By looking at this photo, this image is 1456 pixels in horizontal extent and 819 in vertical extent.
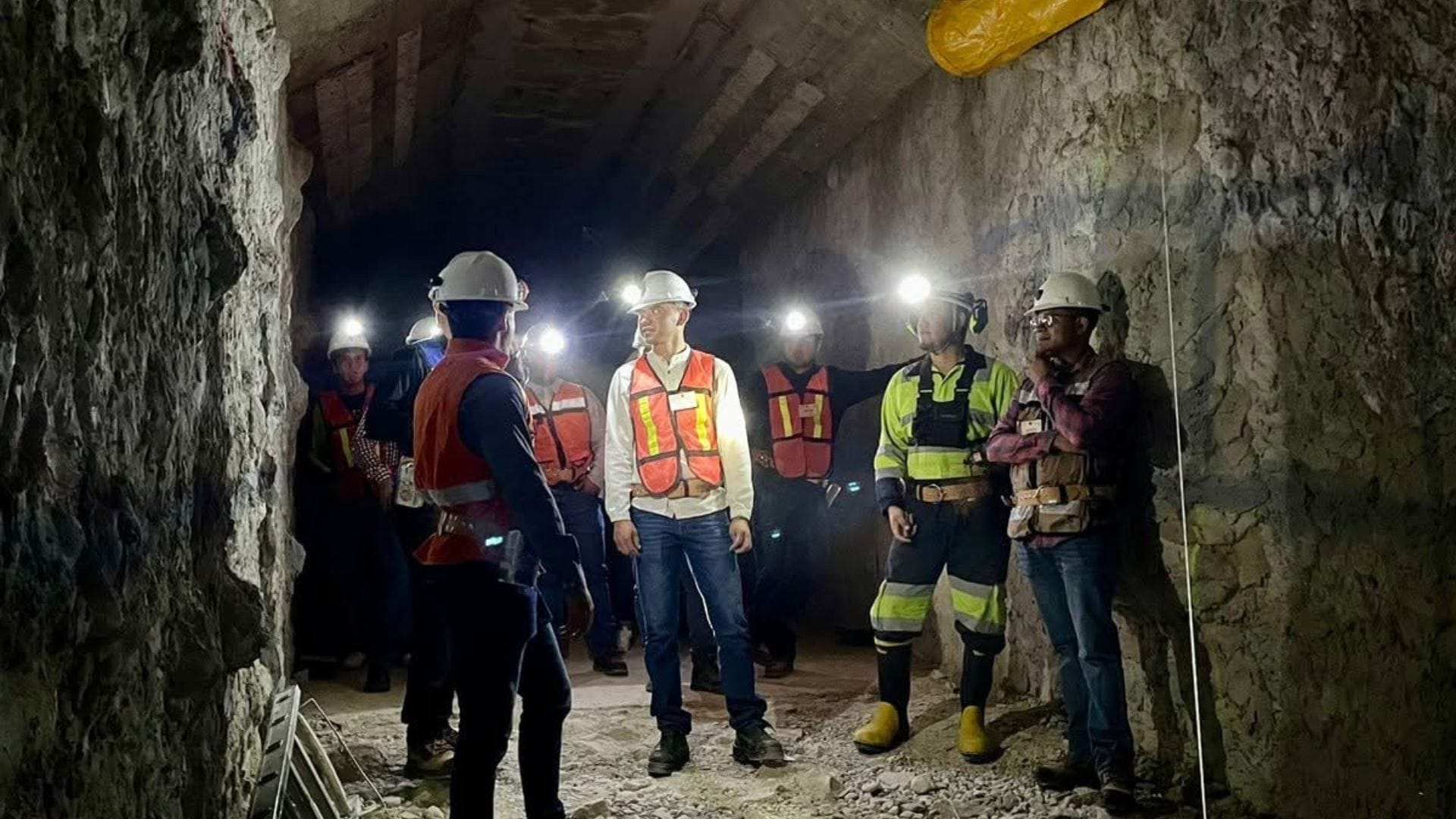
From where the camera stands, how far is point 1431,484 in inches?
131

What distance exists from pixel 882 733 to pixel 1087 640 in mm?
1119

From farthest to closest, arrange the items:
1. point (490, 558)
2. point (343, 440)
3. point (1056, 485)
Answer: point (343, 440)
point (1056, 485)
point (490, 558)

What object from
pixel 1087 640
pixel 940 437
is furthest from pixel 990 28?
pixel 1087 640

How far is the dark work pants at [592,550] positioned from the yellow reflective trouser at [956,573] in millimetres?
2110

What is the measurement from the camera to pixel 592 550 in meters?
6.25

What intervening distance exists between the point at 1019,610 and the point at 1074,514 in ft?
4.40

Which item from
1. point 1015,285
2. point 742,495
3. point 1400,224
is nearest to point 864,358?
point 1015,285

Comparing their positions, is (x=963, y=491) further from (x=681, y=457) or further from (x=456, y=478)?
(x=456, y=478)

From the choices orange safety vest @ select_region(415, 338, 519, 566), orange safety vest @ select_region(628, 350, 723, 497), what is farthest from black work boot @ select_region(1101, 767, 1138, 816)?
orange safety vest @ select_region(415, 338, 519, 566)

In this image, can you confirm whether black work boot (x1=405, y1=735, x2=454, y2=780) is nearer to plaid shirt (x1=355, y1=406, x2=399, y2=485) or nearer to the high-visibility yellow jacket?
plaid shirt (x1=355, y1=406, x2=399, y2=485)

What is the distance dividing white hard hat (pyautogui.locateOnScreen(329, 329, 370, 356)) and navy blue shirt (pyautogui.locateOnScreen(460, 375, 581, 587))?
3.53m

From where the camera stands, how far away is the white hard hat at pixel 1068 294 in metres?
4.05

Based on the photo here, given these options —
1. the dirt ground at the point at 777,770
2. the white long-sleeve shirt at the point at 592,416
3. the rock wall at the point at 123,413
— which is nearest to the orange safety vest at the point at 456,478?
the rock wall at the point at 123,413

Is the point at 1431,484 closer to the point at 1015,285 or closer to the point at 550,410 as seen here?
the point at 1015,285
